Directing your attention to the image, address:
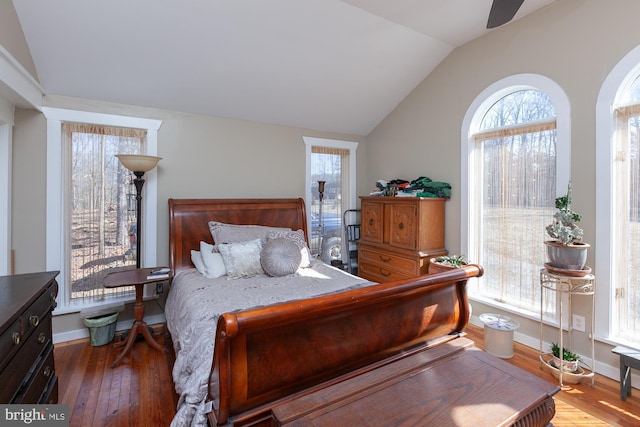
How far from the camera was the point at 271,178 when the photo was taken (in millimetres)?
3934

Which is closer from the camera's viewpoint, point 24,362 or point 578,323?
point 24,362

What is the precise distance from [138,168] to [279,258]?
1.52 metres

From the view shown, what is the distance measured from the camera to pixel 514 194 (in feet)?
9.90

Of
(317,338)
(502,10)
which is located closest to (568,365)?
(317,338)

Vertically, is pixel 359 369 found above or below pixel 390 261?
below

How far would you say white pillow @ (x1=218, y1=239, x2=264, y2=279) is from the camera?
9.06 feet

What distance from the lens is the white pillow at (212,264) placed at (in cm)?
276

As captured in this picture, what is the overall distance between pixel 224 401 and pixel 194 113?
3062 mm

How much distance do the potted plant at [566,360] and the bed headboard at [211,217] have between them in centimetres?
265

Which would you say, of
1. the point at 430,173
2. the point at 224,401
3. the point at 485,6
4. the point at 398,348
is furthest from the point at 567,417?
the point at 485,6

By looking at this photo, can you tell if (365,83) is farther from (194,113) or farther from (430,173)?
(194,113)

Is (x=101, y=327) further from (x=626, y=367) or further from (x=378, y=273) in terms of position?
(x=626, y=367)

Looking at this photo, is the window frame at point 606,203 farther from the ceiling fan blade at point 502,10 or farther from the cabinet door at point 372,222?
the cabinet door at point 372,222

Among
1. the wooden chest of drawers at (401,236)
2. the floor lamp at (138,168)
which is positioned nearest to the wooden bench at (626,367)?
the wooden chest of drawers at (401,236)
